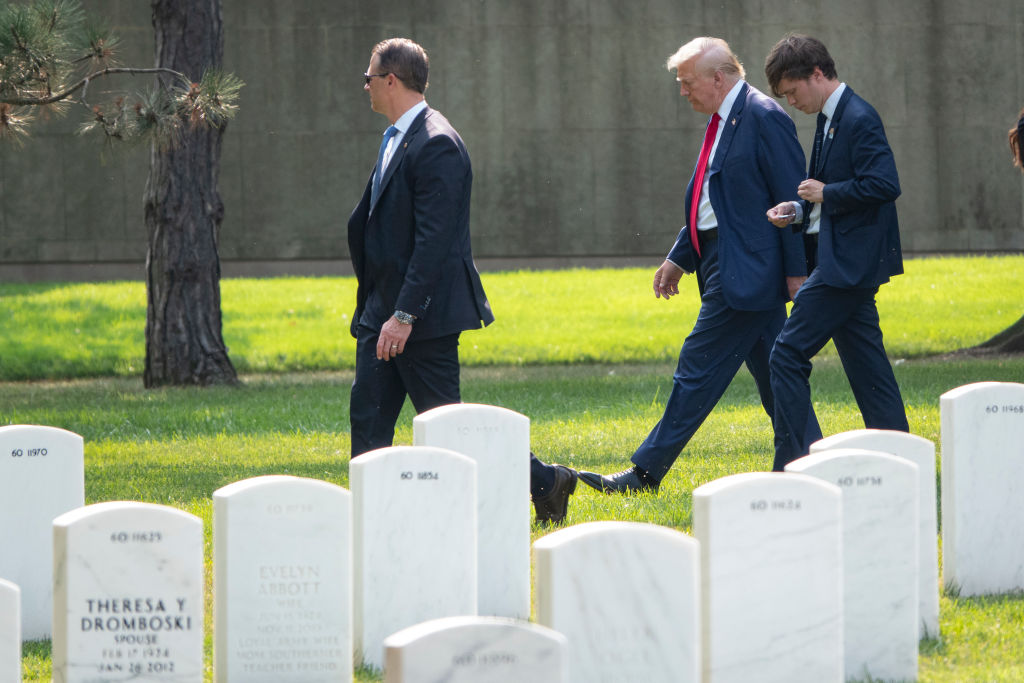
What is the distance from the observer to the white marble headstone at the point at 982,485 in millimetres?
4555

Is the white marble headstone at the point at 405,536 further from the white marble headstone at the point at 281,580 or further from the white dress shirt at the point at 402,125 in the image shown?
the white dress shirt at the point at 402,125

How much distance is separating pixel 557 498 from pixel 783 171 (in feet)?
6.28

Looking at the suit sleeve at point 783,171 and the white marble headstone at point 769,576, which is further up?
the suit sleeve at point 783,171

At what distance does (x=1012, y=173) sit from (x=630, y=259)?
6.61 m

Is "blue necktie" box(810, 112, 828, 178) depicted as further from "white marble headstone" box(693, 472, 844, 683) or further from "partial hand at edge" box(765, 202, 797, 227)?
"white marble headstone" box(693, 472, 844, 683)

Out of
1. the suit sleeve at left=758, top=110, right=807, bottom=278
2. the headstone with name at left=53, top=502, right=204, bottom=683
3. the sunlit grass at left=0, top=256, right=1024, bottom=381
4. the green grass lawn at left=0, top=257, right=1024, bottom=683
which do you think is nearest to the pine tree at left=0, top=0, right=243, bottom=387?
the green grass lawn at left=0, top=257, right=1024, bottom=683

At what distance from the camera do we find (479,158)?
22047 millimetres

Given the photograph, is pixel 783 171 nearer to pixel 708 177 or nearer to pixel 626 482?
pixel 708 177

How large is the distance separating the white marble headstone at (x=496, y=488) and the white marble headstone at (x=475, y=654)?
1781 millimetres

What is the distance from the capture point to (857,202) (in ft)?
18.4

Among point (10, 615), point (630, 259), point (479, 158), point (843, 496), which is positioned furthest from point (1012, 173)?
point (10, 615)

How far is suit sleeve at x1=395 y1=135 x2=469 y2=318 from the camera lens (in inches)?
208

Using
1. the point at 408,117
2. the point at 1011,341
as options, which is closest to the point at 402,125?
the point at 408,117

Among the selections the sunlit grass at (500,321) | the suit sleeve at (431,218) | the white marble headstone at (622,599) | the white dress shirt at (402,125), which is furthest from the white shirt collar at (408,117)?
the sunlit grass at (500,321)
